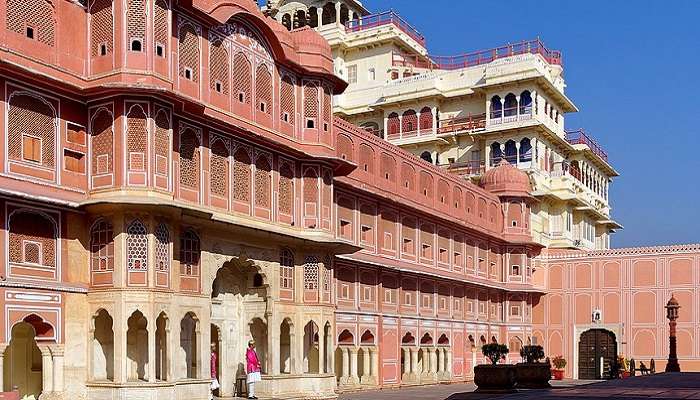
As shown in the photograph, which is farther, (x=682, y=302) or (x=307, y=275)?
(x=682, y=302)

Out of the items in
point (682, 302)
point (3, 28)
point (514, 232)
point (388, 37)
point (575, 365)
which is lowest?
point (575, 365)

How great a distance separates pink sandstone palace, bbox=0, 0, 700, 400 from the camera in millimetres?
19656

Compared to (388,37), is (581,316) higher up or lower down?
lower down

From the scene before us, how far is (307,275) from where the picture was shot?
27.7 meters

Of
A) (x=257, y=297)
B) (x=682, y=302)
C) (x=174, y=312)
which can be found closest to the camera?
(x=174, y=312)

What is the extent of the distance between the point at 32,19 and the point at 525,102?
35910 mm

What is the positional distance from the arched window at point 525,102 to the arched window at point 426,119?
5402 millimetres

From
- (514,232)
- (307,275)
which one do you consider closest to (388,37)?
(514,232)

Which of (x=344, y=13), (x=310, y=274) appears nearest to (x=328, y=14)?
(x=344, y=13)

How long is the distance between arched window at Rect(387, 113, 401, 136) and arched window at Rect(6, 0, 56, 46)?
35.6 metres

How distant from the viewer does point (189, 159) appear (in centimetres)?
2309

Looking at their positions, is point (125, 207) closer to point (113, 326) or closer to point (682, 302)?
point (113, 326)

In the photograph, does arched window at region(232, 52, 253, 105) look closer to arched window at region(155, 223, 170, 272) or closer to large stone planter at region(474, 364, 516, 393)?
arched window at region(155, 223, 170, 272)

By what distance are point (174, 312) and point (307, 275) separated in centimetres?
687
